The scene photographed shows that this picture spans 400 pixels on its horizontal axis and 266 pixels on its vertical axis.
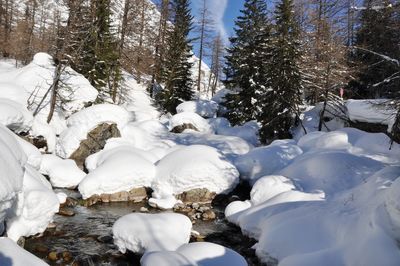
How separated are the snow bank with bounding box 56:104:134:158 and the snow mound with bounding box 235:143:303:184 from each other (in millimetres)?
6654

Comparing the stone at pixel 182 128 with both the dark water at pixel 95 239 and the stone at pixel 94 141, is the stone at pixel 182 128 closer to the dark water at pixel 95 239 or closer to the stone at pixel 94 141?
the stone at pixel 94 141

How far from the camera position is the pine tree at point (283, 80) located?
2042 cm

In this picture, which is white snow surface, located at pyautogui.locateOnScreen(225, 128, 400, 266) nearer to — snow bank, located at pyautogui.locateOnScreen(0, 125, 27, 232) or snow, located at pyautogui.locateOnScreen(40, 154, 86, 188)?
snow bank, located at pyautogui.locateOnScreen(0, 125, 27, 232)

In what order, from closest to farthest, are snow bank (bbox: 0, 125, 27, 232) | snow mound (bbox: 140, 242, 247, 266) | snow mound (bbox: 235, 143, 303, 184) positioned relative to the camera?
1. snow bank (bbox: 0, 125, 27, 232)
2. snow mound (bbox: 140, 242, 247, 266)
3. snow mound (bbox: 235, 143, 303, 184)

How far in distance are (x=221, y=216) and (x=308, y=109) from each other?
44.4 feet

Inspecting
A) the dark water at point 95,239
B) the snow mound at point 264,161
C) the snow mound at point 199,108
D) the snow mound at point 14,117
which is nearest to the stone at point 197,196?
the dark water at point 95,239

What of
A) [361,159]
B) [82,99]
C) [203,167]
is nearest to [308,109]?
[361,159]

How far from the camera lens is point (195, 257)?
6.88 meters

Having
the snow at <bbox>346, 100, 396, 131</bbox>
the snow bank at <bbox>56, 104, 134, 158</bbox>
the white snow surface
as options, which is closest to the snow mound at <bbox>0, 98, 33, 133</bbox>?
the snow bank at <bbox>56, 104, 134, 158</bbox>

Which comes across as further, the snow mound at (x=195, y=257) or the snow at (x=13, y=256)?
the snow mound at (x=195, y=257)

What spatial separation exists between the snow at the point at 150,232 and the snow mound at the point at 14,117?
7.56 metres

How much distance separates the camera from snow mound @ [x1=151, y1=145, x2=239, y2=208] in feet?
44.2

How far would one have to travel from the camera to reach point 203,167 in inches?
536

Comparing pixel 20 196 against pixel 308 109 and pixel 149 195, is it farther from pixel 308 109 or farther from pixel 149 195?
pixel 308 109
